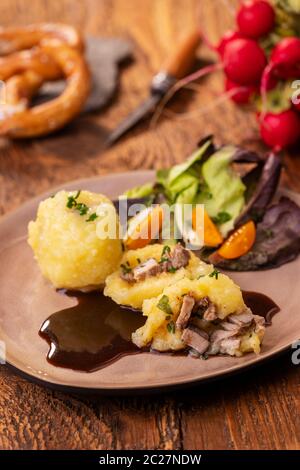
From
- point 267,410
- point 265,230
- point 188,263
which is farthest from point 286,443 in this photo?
point 265,230

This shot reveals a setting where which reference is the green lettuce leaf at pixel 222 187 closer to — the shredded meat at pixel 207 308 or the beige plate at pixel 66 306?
the beige plate at pixel 66 306

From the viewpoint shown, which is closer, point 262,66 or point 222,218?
point 222,218

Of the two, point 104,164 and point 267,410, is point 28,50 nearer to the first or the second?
point 104,164

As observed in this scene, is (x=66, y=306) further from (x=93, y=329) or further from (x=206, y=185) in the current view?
(x=206, y=185)

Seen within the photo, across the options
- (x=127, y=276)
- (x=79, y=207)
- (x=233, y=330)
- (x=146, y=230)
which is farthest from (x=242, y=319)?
(x=79, y=207)

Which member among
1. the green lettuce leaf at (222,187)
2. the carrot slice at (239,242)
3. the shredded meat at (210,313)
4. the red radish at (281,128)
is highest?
the red radish at (281,128)

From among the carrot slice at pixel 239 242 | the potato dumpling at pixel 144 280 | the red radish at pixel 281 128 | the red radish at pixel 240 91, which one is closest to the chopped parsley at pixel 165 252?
the potato dumpling at pixel 144 280

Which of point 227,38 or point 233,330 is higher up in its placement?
point 227,38
